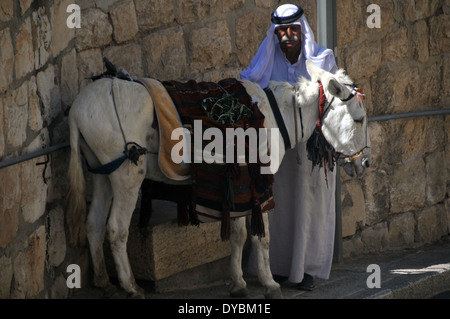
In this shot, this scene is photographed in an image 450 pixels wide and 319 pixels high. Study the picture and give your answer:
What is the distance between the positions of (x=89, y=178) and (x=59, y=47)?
936 millimetres

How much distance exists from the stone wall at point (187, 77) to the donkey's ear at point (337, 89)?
1423 millimetres

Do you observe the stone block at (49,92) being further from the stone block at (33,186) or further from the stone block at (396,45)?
the stone block at (396,45)

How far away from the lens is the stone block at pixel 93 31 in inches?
216

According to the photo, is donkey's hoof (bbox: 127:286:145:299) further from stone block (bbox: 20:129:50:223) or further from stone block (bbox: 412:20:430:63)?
stone block (bbox: 412:20:430:63)

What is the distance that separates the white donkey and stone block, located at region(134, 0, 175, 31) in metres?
Result: 1.13

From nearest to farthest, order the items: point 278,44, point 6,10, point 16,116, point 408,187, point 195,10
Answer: point 6,10 < point 16,116 < point 278,44 < point 195,10 < point 408,187

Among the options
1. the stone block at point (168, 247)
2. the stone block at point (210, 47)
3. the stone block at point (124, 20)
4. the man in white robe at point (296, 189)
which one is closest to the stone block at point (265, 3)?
the stone block at point (210, 47)

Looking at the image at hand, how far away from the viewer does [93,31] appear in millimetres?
5582

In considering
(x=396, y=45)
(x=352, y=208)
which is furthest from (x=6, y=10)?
(x=396, y=45)

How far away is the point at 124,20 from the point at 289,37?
1.24 m

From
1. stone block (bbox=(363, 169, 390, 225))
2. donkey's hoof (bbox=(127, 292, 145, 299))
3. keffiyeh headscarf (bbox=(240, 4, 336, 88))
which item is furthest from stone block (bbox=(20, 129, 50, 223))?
stone block (bbox=(363, 169, 390, 225))

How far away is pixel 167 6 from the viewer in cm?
608

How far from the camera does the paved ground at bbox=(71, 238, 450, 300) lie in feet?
18.5

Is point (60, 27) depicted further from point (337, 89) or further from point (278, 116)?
point (337, 89)
